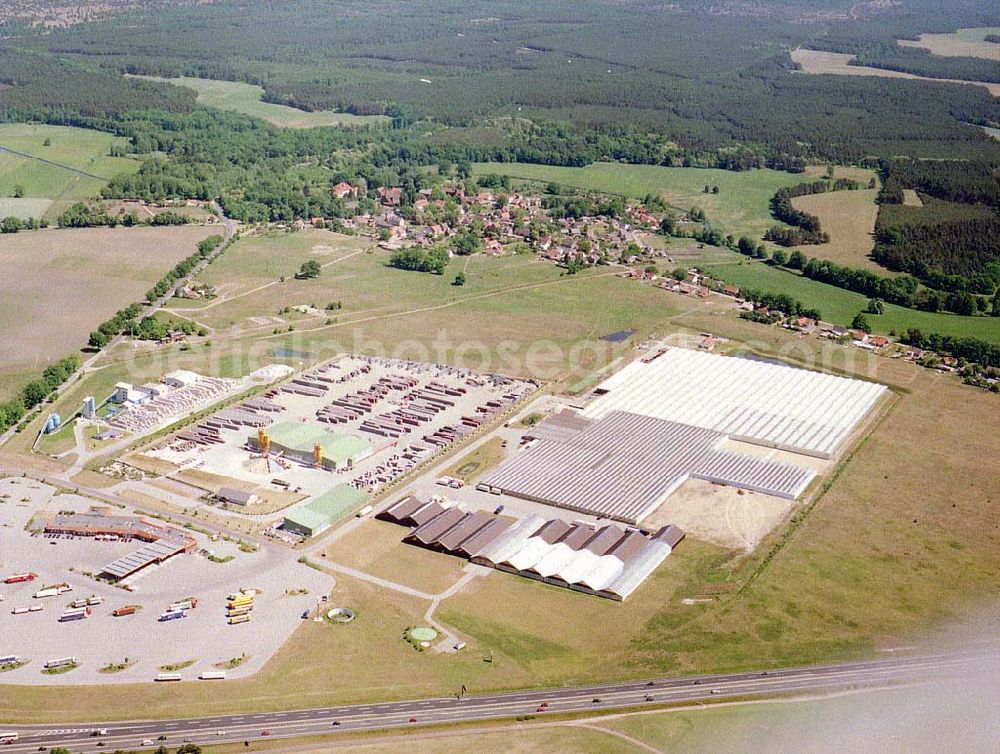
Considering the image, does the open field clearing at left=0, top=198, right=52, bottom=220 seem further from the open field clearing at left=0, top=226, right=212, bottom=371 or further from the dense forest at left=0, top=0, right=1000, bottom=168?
the dense forest at left=0, top=0, right=1000, bottom=168

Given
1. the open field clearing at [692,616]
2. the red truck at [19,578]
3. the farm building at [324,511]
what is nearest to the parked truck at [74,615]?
the red truck at [19,578]

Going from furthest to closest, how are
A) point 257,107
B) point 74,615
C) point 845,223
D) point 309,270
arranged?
point 257,107
point 845,223
point 309,270
point 74,615

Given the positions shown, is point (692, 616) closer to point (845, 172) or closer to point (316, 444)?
point (316, 444)

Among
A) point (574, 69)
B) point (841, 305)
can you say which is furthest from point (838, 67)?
point (841, 305)

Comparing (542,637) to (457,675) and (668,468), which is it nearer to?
(457,675)

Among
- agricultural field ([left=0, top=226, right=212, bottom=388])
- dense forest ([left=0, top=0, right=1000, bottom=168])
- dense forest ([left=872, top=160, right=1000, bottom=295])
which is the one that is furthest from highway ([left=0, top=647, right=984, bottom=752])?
dense forest ([left=0, top=0, right=1000, bottom=168])

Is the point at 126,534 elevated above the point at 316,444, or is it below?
below
